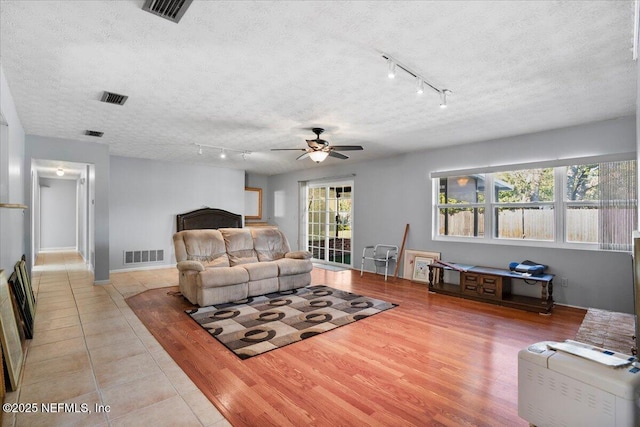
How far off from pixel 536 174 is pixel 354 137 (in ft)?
8.99

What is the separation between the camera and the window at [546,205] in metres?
3.87

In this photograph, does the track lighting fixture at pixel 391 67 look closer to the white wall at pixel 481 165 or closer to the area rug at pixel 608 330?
the area rug at pixel 608 330

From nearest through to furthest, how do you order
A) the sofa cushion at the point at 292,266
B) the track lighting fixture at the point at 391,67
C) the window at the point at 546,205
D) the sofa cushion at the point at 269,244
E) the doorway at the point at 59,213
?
the track lighting fixture at the point at 391,67 < the window at the point at 546,205 < the sofa cushion at the point at 292,266 < the sofa cushion at the point at 269,244 < the doorway at the point at 59,213

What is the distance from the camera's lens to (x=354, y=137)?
4.91 metres

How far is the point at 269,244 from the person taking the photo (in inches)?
217

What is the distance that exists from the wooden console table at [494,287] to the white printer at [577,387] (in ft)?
8.41

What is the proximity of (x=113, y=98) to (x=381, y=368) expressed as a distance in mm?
3747

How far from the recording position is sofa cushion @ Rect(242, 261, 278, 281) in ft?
15.0

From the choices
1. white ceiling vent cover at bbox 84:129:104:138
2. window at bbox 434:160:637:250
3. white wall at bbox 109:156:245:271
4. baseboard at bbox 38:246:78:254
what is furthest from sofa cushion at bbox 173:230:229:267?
baseboard at bbox 38:246:78:254

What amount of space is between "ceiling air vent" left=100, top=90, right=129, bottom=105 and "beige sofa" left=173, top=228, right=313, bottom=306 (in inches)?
78.5

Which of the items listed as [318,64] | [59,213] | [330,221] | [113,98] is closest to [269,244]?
[330,221]

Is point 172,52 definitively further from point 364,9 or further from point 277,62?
point 364,9

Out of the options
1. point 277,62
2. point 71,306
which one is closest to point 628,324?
point 277,62

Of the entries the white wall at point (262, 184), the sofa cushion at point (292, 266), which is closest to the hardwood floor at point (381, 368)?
the sofa cushion at point (292, 266)
